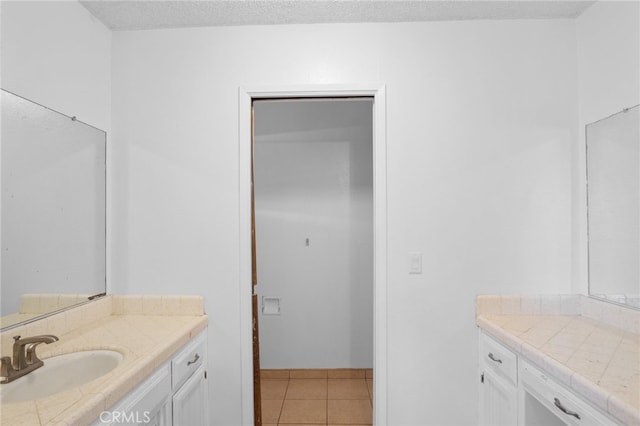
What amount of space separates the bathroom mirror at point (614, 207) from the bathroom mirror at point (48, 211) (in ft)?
8.71

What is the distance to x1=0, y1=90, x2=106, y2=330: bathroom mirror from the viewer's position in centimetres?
129

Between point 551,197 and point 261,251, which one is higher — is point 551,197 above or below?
above

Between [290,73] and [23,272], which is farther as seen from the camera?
[290,73]

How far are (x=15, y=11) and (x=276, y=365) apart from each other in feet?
9.31

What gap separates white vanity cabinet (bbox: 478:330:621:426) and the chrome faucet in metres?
1.88

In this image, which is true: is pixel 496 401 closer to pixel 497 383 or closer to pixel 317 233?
pixel 497 383

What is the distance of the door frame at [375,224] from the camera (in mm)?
1813

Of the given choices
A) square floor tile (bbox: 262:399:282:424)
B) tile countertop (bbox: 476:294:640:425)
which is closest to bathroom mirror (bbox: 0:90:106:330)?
square floor tile (bbox: 262:399:282:424)

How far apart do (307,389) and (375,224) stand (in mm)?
1703

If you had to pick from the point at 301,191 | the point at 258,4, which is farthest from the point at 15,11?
the point at 301,191

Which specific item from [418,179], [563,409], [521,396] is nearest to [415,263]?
[418,179]

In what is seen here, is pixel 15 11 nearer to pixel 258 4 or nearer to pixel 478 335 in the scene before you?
pixel 258 4

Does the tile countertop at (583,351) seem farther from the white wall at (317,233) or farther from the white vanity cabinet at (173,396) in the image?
the white vanity cabinet at (173,396)

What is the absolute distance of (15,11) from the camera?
1357mm
